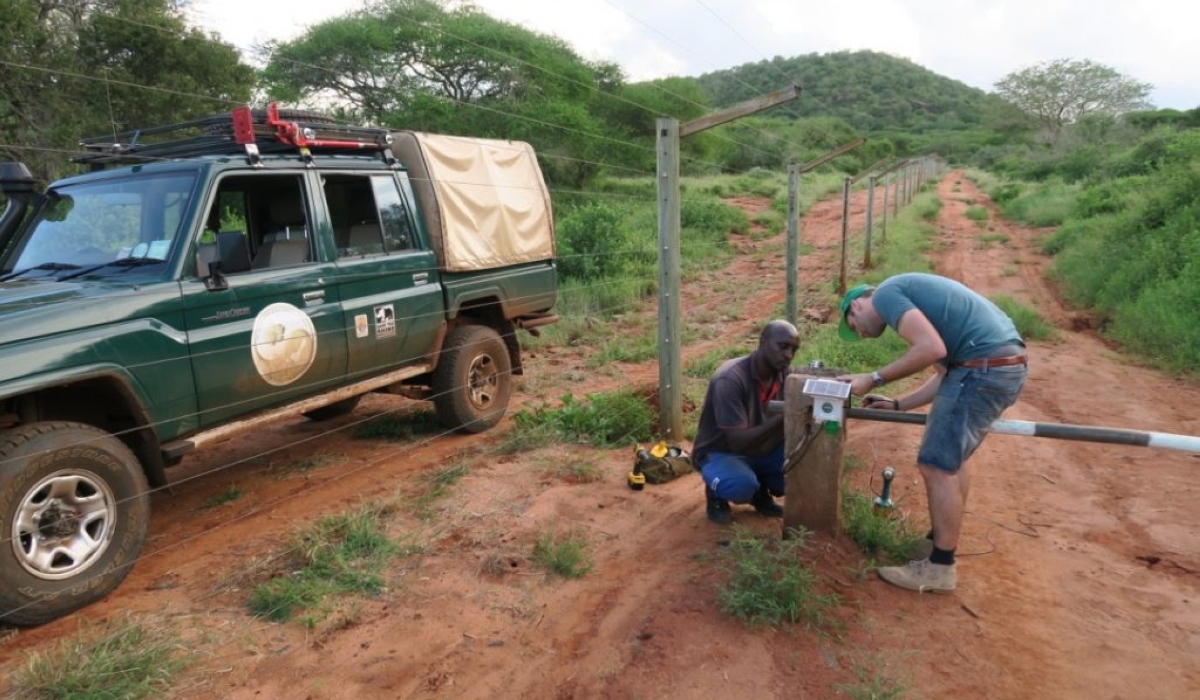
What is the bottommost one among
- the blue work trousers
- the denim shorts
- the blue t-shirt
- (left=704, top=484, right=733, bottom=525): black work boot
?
(left=704, top=484, right=733, bottom=525): black work boot

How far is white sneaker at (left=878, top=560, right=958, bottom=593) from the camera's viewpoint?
349 cm

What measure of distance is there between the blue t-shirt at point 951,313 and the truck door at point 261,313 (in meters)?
3.19

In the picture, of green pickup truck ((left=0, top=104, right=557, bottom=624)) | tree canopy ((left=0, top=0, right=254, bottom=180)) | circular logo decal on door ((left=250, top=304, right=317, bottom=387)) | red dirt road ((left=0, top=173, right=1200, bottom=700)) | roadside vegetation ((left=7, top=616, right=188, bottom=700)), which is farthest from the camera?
tree canopy ((left=0, top=0, right=254, bottom=180))

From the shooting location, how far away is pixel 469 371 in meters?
5.92

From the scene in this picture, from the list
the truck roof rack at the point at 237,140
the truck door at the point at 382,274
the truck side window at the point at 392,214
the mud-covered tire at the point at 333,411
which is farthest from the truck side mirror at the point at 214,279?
the mud-covered tire at the point at 333,411

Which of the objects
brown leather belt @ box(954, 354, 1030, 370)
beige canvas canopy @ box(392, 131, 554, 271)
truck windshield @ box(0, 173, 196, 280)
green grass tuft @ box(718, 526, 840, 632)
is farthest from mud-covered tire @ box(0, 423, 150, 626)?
brown leather belt @ box(954, 354, 1030, 370)

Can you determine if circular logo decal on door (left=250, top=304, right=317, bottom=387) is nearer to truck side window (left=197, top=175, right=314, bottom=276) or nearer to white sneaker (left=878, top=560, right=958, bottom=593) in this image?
truck side window (left=197, top=175, right=314, bottom=276)

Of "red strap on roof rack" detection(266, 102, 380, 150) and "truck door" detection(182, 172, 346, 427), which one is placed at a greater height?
"red strap on roof rack" detection(266, 102, 380, 150)

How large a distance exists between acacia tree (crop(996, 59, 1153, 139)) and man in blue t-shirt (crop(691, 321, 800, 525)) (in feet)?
196

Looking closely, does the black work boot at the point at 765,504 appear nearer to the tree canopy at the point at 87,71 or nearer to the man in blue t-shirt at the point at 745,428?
the man in blue t-shirt at the point at 745,428

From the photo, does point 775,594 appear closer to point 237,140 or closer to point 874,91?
point 237,140

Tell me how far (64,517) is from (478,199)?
357 cm

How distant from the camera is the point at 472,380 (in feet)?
20.0

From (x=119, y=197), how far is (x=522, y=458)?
297cm
